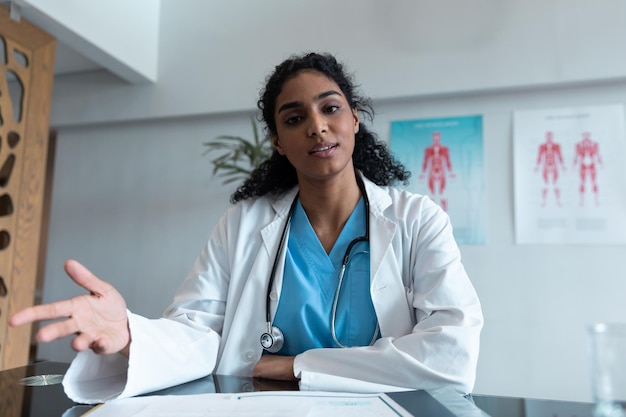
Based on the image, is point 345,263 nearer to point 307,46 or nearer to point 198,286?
point 198,286

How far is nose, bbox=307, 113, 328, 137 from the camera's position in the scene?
1293mm

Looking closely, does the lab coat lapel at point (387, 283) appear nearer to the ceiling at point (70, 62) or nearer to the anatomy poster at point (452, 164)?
the anatomy poster at point (452, 164)

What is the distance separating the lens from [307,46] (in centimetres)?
298

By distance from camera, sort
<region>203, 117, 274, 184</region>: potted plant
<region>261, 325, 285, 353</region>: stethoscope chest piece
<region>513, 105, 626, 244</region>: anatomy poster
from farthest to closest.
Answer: <region>203, 117, 274, 184</region>: potted plant, <region>513, 105, 626, 244</region>: anatomy poster, <region>261, 325, 285, 353</region>: stethoscope chest piece

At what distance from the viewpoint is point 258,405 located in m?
0.68

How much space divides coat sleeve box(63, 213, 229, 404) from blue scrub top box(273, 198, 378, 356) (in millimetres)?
186

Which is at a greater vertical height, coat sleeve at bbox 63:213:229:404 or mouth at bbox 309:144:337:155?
mouth at bbox 309:144:337:155

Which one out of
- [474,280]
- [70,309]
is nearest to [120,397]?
[70,309]

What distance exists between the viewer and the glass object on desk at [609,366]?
485mm

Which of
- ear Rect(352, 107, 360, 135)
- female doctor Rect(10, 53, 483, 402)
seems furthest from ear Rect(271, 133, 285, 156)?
ear Rect(352, 107, 360, 135)

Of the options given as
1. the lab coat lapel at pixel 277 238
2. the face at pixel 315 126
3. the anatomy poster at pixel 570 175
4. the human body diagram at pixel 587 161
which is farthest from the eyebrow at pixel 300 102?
the human body diagram at pixel 587 161

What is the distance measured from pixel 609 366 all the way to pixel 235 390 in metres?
0.56

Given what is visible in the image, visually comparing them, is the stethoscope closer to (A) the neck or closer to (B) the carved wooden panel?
(A) the neck

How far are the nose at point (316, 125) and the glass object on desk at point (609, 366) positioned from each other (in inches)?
35.4
